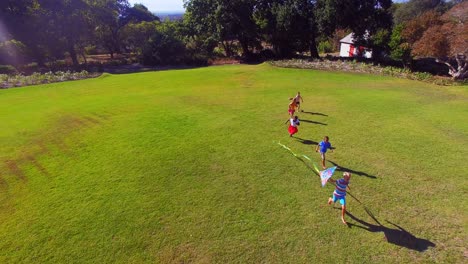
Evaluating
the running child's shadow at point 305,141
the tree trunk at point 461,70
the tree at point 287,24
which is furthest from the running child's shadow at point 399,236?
the tree at point 287,24

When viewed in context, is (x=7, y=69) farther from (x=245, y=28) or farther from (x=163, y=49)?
(x=245, y=28)

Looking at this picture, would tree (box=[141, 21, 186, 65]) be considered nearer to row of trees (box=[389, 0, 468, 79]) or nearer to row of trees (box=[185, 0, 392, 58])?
row of trees (box=[185, 0, 392, 58])

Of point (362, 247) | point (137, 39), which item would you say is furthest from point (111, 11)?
point (362, 247)

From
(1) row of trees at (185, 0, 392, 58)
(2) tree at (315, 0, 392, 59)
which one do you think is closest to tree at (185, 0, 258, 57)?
(1) row of trees at (185, 0, 392, 58)

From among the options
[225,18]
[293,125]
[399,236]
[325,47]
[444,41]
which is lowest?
[399,236]

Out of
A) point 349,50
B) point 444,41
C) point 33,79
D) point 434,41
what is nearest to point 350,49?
point 349,50
